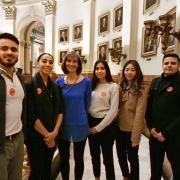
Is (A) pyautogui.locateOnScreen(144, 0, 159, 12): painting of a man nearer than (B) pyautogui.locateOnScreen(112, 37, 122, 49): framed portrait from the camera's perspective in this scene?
Yes

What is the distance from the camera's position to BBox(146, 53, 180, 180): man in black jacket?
3121 mm

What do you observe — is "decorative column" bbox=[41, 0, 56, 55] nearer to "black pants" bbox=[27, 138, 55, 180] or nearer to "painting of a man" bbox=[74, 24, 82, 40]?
"painting of a man" bbox=[74, 24, 82, 40]

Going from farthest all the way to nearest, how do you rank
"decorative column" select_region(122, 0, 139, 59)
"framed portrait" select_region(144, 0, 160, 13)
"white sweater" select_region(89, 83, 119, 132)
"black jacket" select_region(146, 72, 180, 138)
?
"decorative column" select_region(122, 0, 139, 59), "framed portrait" select_region(144, 0, 160, 13), "white sweater" select_region(89, 83, 119, 132), "black jacket" select_region(146, 72, 180, 138)

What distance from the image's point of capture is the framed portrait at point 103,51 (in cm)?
1212

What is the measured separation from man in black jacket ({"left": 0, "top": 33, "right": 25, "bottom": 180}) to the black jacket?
1.60 meters

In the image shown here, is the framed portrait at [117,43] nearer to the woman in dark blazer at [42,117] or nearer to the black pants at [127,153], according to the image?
the black pants at [127,153]

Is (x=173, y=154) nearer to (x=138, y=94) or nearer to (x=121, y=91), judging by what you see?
(x=138, y=94)

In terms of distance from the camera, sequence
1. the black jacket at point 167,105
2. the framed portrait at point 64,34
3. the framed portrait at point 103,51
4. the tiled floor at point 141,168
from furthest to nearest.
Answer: the framed portrait at point 64,34 → the framed portrait at point 103,51 → the tiled floor at point 141,168 → the black jacket at point 167,105

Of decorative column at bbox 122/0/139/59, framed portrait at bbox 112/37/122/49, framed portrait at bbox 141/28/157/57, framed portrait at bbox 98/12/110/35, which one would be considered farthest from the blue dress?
framed portrait at bbox 98/12/110/35

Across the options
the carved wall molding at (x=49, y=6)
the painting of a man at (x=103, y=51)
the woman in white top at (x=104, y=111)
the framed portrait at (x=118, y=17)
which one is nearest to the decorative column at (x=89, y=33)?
the painting of a man at (x=103, y=51)

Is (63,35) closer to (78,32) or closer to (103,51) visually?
(78,32)

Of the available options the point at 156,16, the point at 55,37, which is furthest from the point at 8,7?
the point at 156,16

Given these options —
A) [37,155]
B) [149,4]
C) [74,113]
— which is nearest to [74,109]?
[74,113]

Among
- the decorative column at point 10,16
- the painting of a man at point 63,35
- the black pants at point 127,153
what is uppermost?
Result: the decorative column at point 10,16
